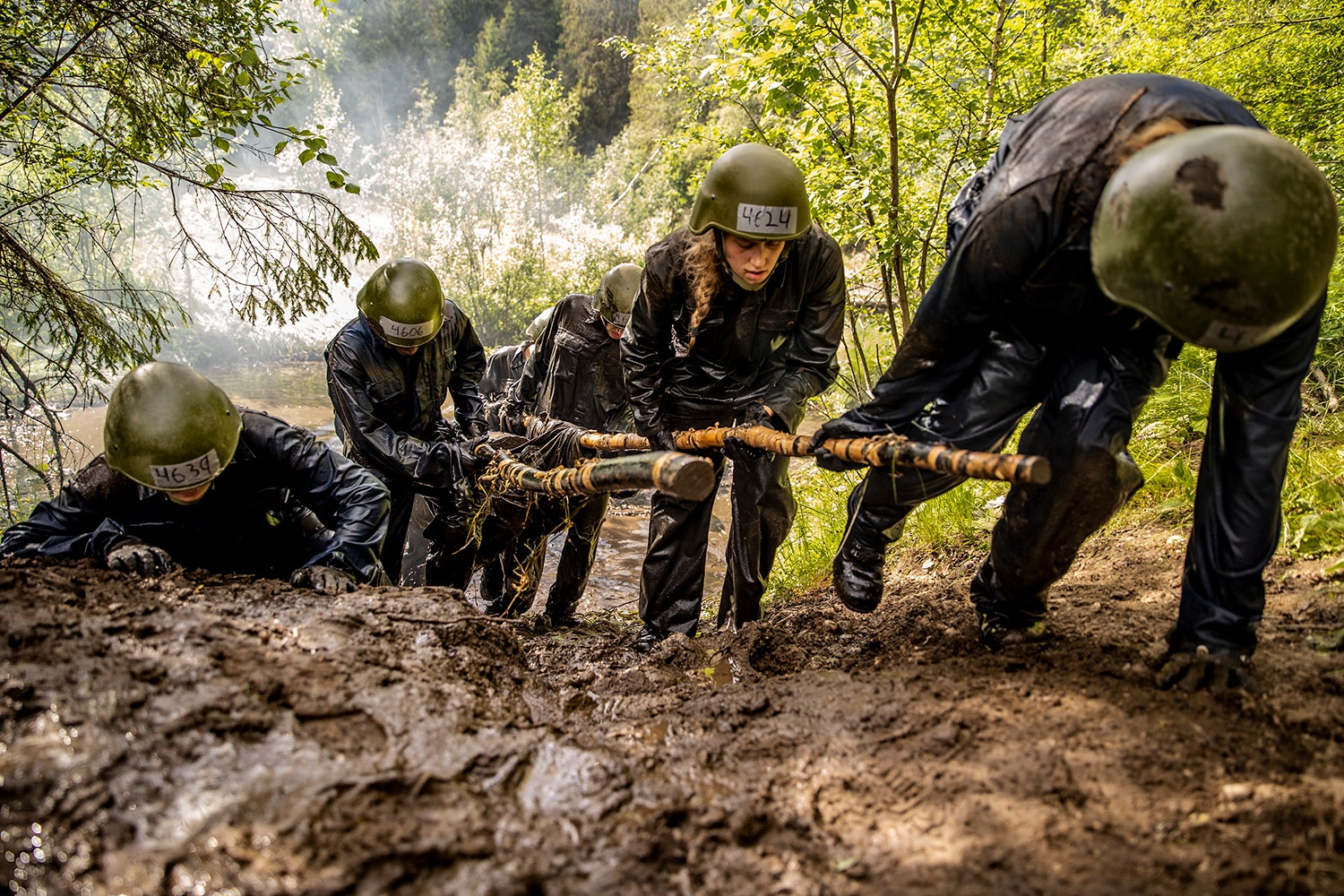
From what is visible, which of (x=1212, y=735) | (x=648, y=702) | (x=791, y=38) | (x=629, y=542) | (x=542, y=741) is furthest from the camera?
(x=629, y=542)

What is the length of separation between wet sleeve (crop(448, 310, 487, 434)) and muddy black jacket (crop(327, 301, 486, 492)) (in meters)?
0.06

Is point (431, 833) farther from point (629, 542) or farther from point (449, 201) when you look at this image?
point (449, 201)

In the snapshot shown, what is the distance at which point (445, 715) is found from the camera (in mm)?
2195

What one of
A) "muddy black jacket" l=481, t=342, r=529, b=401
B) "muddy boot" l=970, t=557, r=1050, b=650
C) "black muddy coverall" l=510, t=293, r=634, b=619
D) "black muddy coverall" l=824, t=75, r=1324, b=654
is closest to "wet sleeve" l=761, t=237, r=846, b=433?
"black muddy coverall" l=824, t=75, r=1324, b=654

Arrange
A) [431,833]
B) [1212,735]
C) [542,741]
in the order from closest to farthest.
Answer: [431,833] < [1212,735] < [542,741]

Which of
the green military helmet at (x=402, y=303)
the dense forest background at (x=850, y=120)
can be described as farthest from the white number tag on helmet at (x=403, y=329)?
the dense forest background at (x=850, y=120)

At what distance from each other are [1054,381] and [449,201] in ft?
79.6

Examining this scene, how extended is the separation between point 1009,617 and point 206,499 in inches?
129

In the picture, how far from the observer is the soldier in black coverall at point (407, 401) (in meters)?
4.66

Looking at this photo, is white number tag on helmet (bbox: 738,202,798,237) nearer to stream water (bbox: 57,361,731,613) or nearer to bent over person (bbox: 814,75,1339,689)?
bent over person (bbox: 814,75,1339,689)

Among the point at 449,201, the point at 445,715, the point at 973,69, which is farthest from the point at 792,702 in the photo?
the point at 449,201

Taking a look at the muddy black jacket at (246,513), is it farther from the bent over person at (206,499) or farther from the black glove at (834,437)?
the black glove at (834,437)

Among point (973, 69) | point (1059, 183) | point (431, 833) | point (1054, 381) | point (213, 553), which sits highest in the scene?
point (973, 69)

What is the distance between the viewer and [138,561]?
3092 mm
